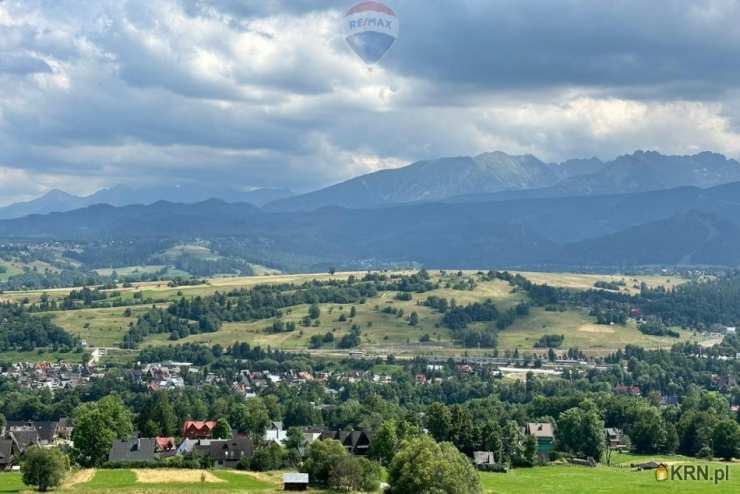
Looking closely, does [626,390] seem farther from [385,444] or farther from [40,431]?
[40,431]

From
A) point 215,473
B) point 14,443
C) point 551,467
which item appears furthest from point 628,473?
point 14,443

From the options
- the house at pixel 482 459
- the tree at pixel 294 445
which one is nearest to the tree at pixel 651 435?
the house at pixel 482 459

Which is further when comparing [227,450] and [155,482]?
→ [227,450]

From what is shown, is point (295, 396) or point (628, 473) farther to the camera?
point (295, 396)

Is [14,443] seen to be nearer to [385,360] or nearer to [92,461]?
[92,461]

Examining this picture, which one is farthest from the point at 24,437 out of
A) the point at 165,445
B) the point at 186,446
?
the point at 186,446

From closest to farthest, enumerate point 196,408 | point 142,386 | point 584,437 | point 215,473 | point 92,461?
point 215,473 < point 92,461 < point 584,437 < point 196,408 < point 142,386

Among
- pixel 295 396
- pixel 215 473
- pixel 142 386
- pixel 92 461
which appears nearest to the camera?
pixel 215 473
